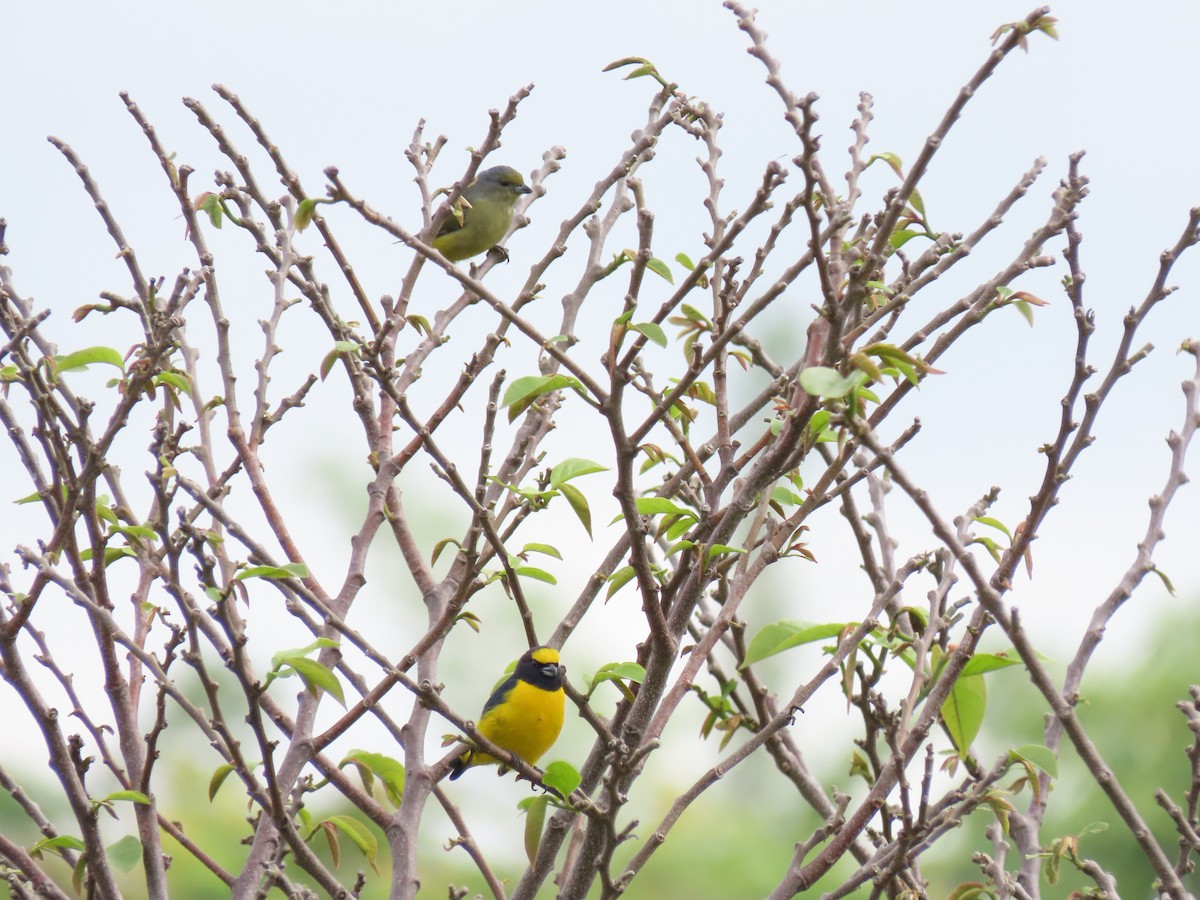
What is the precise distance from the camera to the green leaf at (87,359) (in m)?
2.23

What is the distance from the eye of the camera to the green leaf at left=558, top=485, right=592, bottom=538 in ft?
7.50

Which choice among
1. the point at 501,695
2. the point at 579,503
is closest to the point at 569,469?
the point at 579,503

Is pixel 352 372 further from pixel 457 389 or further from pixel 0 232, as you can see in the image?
pixel 0 232

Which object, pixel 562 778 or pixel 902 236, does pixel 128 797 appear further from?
pixel 902 236

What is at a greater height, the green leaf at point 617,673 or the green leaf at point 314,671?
the green leaf at point 617,673

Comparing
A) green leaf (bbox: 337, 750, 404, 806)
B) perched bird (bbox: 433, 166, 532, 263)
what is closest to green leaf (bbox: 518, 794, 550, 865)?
green leaf (bbox: 337, 750, 404, 806)

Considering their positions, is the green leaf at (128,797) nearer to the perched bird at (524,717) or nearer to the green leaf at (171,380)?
the green leaf at (171,380)

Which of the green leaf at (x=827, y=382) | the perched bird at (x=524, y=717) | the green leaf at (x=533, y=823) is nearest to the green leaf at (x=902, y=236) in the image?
the green leaf at (x=827, y=382)

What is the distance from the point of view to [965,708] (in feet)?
6.79

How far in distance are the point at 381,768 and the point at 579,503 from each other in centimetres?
68

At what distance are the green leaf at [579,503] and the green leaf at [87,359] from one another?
85 cm

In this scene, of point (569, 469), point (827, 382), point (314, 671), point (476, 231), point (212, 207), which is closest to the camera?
point (827, 382)

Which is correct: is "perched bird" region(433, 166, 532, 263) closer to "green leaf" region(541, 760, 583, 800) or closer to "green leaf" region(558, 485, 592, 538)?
"green leaf" region(558, 485, 592, 538)

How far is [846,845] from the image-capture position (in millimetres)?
2172
